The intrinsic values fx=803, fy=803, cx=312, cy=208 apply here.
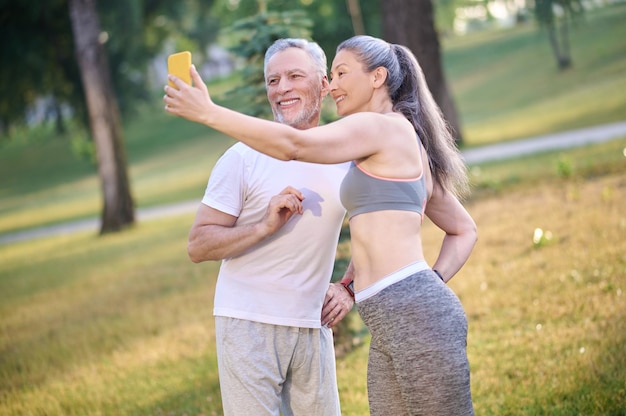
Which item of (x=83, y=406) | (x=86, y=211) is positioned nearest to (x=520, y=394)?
(x=83, y=406)

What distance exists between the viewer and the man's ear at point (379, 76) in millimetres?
3086

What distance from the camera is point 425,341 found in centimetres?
287

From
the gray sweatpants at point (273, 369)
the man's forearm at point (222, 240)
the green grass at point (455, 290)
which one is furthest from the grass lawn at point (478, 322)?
the man's forearm at point (222, 240)

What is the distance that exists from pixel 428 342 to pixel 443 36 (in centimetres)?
7538

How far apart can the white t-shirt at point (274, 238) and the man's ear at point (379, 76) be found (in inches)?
18.0

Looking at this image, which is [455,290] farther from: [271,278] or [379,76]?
[379,76]

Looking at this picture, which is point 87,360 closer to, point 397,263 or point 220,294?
point 220,294

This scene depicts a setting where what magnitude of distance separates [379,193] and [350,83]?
47 cm

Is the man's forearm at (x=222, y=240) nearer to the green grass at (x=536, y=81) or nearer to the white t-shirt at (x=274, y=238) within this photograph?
the white t-shirt at (x=274, y=238)

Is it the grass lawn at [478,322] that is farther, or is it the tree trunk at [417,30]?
the tree trunk at [417,30]

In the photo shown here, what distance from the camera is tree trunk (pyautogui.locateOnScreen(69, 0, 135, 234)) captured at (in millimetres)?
18281

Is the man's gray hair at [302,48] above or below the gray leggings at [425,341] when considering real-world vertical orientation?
above

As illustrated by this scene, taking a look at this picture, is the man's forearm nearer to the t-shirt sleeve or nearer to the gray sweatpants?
the t-shirt sleeve

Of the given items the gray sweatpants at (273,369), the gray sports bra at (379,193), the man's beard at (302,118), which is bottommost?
the gray sweatpants at (273,369)
